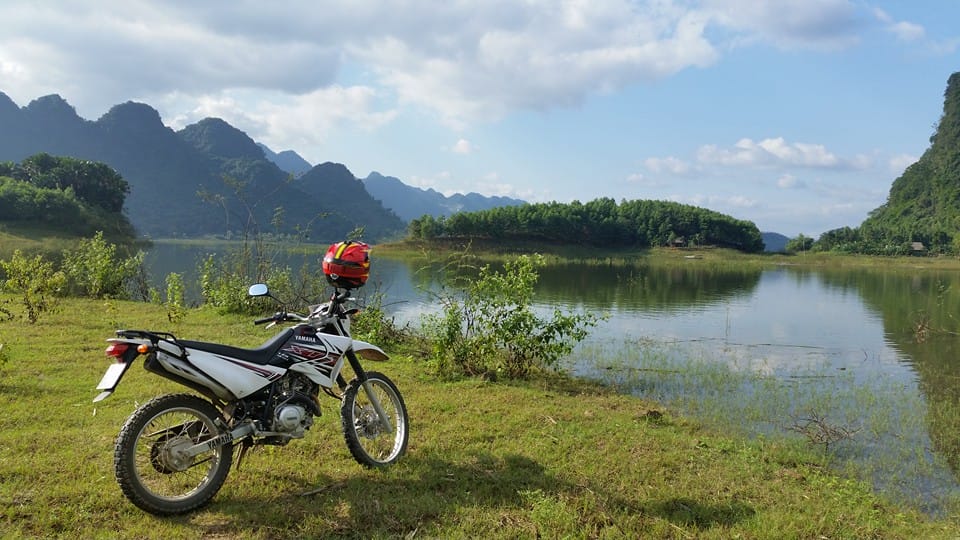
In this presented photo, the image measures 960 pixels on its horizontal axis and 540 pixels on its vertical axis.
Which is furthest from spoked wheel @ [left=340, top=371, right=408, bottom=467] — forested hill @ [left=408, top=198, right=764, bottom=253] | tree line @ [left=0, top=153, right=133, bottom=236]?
forested hill @ [left=408, top=198, right=764, bottom=253]

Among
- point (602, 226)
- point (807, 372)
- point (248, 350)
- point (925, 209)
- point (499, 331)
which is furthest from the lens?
point (925, 209)

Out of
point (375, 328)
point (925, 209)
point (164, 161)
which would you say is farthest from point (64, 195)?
point (925, 209)

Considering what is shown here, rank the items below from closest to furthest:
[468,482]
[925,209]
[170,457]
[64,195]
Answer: [170,457], [468,482], [64,195], [925,209]

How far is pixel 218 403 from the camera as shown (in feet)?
12.8

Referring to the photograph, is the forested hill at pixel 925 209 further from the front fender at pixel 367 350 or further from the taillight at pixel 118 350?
the taillight at pixel 118 350

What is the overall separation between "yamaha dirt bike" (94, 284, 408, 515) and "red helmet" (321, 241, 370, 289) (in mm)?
98

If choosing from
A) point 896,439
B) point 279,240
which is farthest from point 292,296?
point 896,439

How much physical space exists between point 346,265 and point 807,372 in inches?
392

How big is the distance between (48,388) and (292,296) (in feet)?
20.4

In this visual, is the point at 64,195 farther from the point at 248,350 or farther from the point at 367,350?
the point at 248,350

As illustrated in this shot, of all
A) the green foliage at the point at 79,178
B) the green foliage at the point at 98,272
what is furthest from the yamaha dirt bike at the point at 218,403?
the green foliage at the point at 79,178

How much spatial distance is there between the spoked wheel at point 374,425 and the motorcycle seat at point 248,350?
2.33 feet

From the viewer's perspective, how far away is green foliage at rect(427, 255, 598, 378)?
26.6ft

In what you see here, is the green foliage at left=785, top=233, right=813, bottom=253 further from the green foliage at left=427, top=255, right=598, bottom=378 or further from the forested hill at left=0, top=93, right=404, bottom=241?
the green foliage at left=427, top=255, right=598, bottom=378
